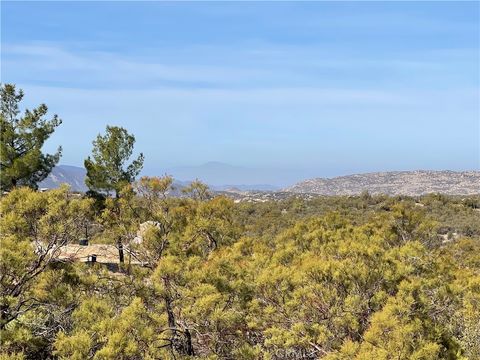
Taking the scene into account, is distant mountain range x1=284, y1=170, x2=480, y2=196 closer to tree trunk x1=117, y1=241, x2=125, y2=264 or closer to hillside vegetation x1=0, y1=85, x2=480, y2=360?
tree trunk x1=117, y1=241, x2=125, y2=264

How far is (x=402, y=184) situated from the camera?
12288 cm

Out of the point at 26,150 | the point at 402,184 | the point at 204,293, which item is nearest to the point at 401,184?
the point at 402,184

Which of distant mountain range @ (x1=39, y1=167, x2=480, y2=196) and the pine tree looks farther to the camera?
distant mountain range @ (x1=39, y1=167, x2=480, y2=196)

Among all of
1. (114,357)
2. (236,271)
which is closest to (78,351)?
(114,357)

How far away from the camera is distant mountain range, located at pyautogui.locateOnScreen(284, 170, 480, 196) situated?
359ft

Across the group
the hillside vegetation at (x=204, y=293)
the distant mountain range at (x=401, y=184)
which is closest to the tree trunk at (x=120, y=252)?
the hillside vegetation at (x=204, y=293)

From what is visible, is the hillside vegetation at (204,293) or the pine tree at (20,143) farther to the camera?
the pine tree at (20,143)

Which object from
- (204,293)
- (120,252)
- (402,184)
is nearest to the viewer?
(204,293)

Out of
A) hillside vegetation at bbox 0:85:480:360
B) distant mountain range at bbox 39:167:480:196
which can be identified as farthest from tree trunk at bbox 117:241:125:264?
distant mountain range at bbox 39:167:480:196

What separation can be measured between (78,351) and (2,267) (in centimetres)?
256

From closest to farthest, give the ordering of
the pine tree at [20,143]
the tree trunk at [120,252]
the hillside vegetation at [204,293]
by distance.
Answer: the hillside vegetation at [204,293], the tree trunk at [120,252], the pine tree at [20,143]

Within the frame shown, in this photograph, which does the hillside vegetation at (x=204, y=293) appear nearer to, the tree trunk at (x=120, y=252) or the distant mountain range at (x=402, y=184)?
the tree trunk at (x=120, y=252)

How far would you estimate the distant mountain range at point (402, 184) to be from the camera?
10944cm

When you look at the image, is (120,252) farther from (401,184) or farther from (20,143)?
(401,184)
